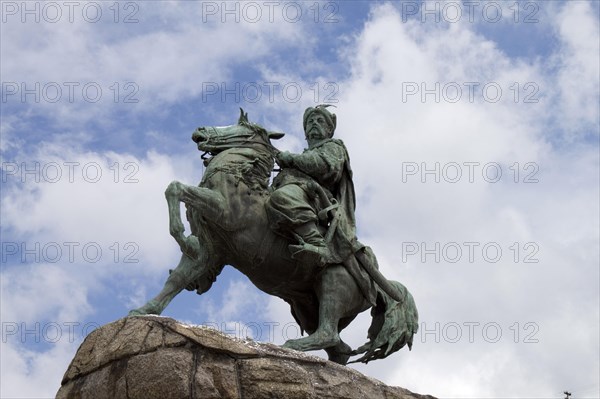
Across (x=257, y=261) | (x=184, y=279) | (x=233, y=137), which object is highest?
(x=233, y=137)

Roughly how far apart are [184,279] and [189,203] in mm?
769

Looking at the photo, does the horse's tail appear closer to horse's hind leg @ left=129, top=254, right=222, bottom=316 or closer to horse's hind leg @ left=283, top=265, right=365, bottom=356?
horse's hind leg @ left=283, top=265, right=365, bottom=356

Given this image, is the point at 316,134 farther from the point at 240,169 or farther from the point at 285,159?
the point at 240,169

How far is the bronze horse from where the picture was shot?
11.8 m

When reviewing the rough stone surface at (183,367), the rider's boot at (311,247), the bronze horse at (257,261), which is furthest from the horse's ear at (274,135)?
the rough stone surface at (183,367)

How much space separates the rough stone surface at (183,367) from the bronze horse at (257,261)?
35.3 inches

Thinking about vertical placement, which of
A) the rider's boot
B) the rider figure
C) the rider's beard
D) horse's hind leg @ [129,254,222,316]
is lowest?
horse's hind leg @ [129,254,222,316]

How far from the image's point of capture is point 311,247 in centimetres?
1202

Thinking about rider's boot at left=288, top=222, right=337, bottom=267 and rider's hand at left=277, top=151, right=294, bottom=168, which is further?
rider's hand at left=277, top=151, right=294, bottom=168

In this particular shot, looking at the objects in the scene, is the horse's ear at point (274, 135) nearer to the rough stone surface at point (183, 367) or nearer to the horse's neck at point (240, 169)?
the horse's neck at point (240, 169)

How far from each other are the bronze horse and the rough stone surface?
90cm

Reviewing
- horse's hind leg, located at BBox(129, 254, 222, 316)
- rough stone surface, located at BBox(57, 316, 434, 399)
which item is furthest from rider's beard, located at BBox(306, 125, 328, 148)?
rough stone surface, located at BBox(57, 316, 434, 399)

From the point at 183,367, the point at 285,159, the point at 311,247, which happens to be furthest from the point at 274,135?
the point at 183,367

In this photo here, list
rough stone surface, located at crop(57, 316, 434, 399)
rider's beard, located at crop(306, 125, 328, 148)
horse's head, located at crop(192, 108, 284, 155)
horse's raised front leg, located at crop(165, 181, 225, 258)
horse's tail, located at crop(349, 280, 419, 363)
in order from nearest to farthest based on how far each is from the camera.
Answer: rough stone surface, located at crop(57, 316, 434, 399) < horse's raised front leg, located at crop(165, 181, 225, 258) < horse's head, located at crop(192, 108, 284, 155) < horse's tail, located at crop(349, 280, 419, 363) < rider's beard, located at crop(306, 125, 328, 148)
